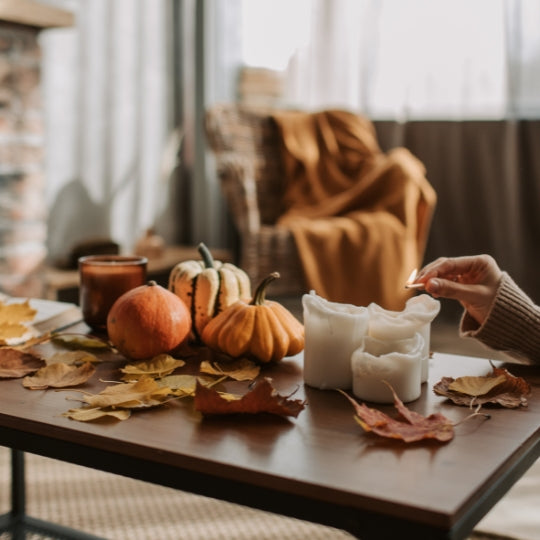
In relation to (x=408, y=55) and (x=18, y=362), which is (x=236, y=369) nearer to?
(x=18, y=362)

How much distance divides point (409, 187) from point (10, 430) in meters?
2.29

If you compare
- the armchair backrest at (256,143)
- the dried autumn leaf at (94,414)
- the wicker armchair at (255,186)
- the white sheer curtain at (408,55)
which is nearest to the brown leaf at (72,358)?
the dried autumn leaf at (94,414)

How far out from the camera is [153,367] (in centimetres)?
100

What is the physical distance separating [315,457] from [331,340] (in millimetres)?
230

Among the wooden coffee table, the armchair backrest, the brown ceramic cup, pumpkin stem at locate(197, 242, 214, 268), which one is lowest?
the wooden coffee table

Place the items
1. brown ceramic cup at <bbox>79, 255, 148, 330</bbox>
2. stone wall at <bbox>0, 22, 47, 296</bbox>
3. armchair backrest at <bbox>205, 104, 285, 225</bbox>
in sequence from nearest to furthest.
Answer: brown ceramic cup at <bbox>79, 255, 148, 330</bbox> → stone wall at <bbox>0, 22, 47, 296</bbox> → armchair backrest at <bbox>205, 104, 285, 225</bbox>

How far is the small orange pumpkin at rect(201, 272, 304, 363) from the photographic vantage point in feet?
3.31

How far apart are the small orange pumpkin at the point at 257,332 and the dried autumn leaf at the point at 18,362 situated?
228 millimetres

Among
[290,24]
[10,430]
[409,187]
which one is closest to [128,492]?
[10,430]

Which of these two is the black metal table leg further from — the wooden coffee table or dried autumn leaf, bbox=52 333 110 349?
the wooden coffee table

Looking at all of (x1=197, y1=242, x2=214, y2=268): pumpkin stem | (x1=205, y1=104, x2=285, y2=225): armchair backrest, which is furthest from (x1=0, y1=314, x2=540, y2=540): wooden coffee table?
(x1=205, y1=104, x2=285, y2=225): armchair backrest

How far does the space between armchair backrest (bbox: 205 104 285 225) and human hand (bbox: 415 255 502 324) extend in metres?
2.13

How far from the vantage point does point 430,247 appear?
138 inches

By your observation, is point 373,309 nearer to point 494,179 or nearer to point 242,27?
point 494,179
